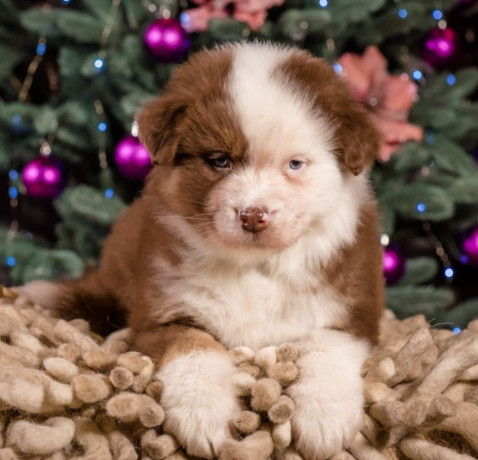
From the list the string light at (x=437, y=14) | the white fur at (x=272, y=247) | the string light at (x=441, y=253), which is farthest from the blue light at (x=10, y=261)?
the string light at (x=437, y=14)

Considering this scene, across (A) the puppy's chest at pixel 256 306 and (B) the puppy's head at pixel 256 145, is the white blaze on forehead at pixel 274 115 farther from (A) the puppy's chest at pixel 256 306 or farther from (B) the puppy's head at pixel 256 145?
(A) the puppy's chest at pixel 256 306

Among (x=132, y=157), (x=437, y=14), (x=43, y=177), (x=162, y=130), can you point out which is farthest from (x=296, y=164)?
(x=437, y=14)

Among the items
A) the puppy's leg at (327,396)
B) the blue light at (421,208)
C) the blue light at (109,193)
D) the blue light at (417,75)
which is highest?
the puppy's leg at (327,396)

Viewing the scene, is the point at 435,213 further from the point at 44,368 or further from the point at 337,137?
the point at 44,368

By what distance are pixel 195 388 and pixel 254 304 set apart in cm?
41

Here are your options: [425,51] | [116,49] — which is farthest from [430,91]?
[116,49]

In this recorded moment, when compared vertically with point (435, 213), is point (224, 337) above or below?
above

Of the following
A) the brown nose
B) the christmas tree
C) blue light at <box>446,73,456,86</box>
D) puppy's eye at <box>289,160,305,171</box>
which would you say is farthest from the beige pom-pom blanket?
blue light at <box>446,73,456,86</box>

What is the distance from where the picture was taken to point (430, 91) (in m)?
3.95

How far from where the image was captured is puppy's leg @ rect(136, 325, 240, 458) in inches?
71.2

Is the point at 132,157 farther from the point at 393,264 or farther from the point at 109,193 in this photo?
the point at 393,264

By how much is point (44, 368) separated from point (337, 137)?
1.16 metres

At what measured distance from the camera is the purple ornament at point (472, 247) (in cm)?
396

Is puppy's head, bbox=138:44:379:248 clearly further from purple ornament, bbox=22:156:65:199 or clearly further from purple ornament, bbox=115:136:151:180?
purple ornament, bbox=22:156:65:199
